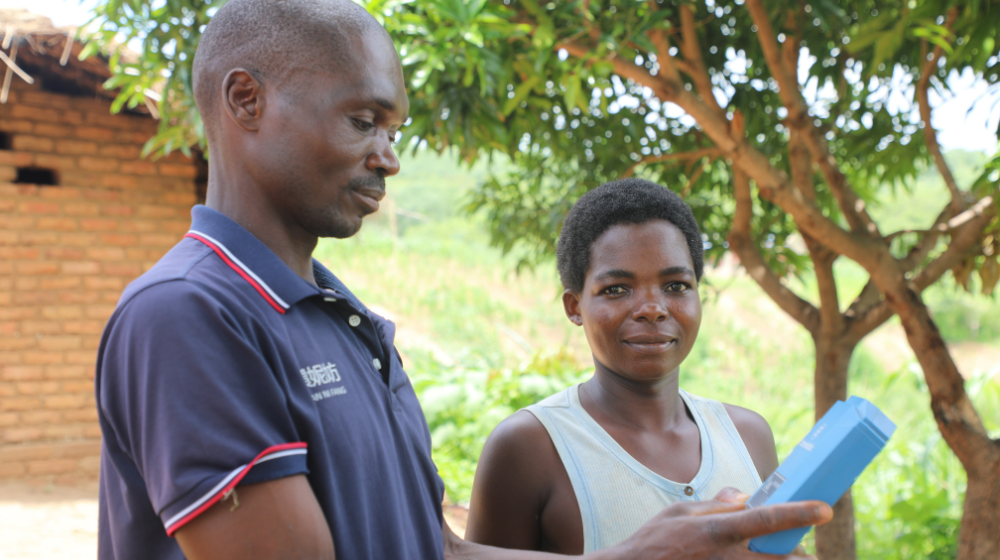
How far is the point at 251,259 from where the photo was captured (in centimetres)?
97

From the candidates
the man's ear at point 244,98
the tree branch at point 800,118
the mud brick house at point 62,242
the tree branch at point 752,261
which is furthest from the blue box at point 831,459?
the mud brick house at point 62,242

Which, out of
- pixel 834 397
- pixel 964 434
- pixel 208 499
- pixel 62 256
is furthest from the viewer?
pixel 62 256

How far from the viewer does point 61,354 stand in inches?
192

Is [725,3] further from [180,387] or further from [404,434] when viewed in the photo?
[180,387]

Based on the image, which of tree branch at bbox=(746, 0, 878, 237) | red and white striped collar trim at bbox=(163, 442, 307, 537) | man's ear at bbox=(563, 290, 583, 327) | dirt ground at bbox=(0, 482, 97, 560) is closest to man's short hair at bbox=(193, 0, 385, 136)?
red and white striped collar trim at bbox=(163, 442, 307, 537)

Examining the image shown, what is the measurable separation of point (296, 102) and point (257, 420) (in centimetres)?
43

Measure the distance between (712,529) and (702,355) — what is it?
12.7 meters

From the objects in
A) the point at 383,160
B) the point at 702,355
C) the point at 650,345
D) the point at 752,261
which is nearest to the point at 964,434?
the point at 752,261

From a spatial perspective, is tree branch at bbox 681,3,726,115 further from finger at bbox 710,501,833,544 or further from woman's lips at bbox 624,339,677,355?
finger at bbox 710,501,833,544

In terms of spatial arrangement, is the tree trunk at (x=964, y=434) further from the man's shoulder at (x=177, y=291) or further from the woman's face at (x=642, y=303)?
the man's shoulder at (x=177, y=291)

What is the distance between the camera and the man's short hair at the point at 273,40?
100cm

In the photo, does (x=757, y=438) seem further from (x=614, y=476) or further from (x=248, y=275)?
(x=248, y=275)

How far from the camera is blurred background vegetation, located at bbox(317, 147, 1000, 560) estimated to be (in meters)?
4.95

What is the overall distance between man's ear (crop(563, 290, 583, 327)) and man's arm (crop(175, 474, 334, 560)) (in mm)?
932
